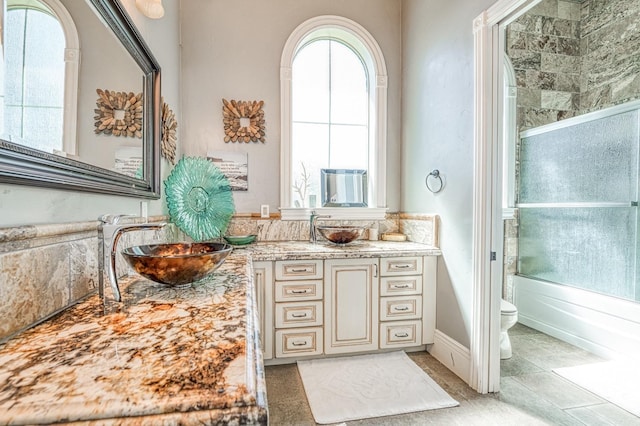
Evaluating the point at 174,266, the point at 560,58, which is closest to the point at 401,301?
the point at 174,266

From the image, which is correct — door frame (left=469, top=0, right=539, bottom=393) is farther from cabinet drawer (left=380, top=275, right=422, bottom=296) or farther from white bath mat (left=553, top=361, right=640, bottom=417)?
white bath mat (left=553, top=361, right=640, bottom=417)

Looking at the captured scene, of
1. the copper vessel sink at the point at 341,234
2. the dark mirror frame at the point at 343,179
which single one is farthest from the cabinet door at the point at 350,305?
the dark mirror frame at the point at 343,179

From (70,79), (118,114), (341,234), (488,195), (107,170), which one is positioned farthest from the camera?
(341,234)

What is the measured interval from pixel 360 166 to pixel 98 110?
2.23m

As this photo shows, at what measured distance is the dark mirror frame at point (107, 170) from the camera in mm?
749

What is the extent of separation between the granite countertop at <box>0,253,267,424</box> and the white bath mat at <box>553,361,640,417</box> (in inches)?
89.2

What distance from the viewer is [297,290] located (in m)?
2.19

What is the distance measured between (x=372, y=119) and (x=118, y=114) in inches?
85.8

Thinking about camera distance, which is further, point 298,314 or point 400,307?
point 400,307

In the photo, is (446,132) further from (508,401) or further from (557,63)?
(557,63)

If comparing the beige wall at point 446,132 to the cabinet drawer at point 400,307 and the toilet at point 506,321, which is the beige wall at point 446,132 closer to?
the cabinet drawer at point 400,307

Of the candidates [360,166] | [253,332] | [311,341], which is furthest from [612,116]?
[253,332]

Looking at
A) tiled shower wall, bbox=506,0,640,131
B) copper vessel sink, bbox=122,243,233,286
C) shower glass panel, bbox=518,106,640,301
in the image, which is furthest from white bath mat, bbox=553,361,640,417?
copper vessel sink, bbox=122,243,233,286

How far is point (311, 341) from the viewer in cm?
222
